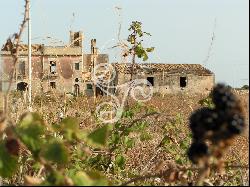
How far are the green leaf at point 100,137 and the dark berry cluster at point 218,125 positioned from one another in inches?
13.6

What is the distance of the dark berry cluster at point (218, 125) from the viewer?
1.12m

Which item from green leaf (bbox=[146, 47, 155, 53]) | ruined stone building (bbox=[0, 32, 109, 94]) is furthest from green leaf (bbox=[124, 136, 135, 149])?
green leaf (bbox=[146, 47, 155, 53])

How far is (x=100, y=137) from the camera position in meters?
1.49

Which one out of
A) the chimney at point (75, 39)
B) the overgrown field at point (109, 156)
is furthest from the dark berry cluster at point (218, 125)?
the chimney at point (75, 39)

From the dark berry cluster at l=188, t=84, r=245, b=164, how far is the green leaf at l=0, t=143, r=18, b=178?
0.67 metres

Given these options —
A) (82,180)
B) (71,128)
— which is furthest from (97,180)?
(71,128)

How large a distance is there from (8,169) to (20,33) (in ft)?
1.58

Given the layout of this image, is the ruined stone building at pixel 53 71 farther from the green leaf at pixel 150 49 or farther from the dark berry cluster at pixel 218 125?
the dark berry cluster at pixel 218 125

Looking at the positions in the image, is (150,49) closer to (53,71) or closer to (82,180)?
(53,71)

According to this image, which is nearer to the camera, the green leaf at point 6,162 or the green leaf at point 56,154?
the green leaf at point 56,154

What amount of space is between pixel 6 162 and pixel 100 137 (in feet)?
1.16

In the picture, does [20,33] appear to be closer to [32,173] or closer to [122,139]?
[32,173]

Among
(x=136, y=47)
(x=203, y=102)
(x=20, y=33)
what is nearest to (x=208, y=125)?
(x=20, y=33)

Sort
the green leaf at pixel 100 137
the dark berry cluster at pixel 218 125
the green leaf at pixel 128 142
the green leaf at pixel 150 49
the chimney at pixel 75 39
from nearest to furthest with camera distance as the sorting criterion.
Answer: the dark berry cluster at pixel 218 125
the green leaf at pixel 100 137
the green leaf at pixel 128 142
the chimney at pixel 75 39
the green leaf at pixel 150 49
